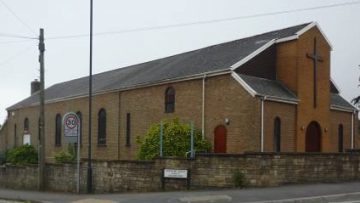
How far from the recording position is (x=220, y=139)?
28.0m

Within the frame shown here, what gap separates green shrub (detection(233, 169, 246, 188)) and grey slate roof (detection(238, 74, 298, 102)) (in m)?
6.13

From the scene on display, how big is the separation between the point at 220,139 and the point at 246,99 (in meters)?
2.63

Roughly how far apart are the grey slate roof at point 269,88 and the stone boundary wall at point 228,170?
210 inches

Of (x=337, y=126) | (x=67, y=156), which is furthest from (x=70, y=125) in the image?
(x=337, y=126)

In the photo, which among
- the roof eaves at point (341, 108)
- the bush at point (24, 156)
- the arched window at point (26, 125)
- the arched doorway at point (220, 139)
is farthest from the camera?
the arched window at point (26, 125)

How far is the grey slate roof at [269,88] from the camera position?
87.8 ft

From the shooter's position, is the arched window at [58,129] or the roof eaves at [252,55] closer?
the roof eaves at [252,55]

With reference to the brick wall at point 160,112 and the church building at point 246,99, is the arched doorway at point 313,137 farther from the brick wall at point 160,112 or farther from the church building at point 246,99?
the brick wall at point 160,112

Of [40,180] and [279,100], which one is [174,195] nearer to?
[279,100]

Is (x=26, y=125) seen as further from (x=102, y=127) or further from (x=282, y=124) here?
(x=282, y=124)

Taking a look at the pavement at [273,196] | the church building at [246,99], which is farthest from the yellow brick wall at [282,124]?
the pavement at [273,196]

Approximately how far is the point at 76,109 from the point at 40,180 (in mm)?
13501

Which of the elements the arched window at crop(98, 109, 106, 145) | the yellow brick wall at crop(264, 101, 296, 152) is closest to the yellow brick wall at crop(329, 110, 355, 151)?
the yellow brick wall at crop(264, 101, 296, 152)

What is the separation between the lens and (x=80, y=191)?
86.3ft
